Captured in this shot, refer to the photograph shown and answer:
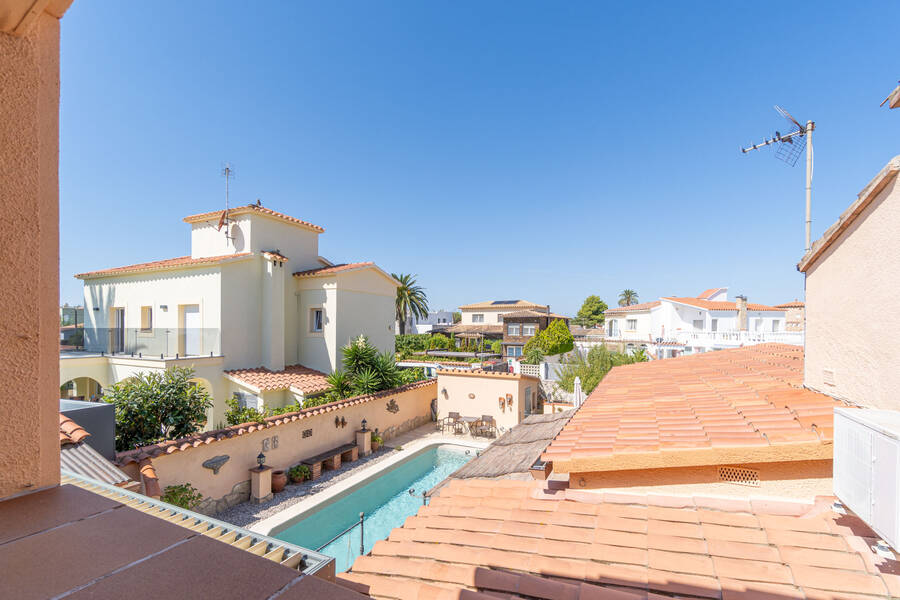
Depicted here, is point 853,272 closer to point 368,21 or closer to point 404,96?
point 368,21

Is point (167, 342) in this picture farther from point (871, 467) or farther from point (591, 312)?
point (591, 312)

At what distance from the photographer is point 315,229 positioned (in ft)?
71.5

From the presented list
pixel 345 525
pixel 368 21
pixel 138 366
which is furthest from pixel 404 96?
pixel 345 525

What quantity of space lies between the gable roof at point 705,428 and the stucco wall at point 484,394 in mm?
12063

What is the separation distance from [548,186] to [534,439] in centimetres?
2594

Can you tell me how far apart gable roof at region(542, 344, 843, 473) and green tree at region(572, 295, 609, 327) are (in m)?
72.1

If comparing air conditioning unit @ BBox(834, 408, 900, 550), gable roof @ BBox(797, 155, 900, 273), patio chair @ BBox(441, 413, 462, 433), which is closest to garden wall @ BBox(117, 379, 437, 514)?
patio chair @ BBox(441, 413, 462, 433)

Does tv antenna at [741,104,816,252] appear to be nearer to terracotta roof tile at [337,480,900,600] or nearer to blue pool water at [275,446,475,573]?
terracotta roof tile at [337,480,900,600]

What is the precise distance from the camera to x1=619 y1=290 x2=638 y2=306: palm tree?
93.7 metres

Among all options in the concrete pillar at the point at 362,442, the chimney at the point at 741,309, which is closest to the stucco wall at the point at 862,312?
the concrete pillar at the point at 362,442

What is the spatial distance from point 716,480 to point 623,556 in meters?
1.47

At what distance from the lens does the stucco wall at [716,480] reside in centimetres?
357

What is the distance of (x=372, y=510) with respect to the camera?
11594mm

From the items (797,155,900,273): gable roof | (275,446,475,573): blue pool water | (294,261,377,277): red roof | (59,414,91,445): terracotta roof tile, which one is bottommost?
(275,446,475,573): blue pool water
